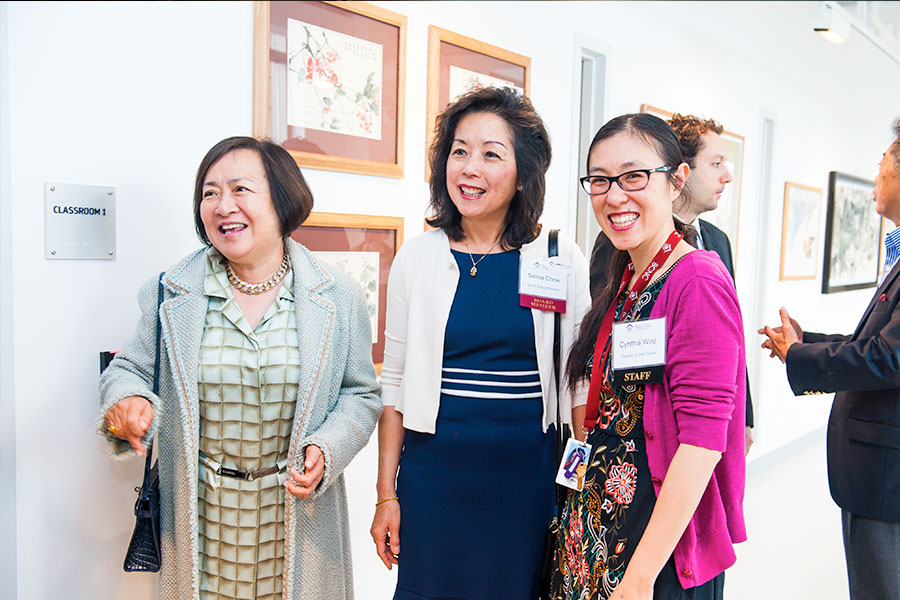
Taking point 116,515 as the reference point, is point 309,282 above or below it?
above

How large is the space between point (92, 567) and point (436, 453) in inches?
40.0

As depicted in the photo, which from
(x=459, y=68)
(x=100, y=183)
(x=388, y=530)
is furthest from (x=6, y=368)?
(x=459, y=68)

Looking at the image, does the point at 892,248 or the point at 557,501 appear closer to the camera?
the point at 557,501

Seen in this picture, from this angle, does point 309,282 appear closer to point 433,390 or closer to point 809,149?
point 433,390

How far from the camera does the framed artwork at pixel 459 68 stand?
254cm

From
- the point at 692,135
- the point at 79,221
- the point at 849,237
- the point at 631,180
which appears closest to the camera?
the point at 631,180

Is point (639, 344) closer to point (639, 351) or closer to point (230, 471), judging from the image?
point (639, 351)

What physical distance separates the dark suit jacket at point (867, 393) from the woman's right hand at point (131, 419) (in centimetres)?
179

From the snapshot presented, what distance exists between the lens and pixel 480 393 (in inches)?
60.9

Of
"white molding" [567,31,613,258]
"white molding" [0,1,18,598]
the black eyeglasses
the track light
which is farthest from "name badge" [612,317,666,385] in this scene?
the track light

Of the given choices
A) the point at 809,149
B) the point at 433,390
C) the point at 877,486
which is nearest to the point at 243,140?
the point at 433,390

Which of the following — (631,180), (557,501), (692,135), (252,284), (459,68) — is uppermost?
(459,68)

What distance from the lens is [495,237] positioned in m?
1.66

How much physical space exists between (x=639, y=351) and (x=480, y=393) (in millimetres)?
447
